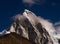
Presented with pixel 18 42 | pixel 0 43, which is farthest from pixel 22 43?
pixel 0 43

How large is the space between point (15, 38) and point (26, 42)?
400 mm

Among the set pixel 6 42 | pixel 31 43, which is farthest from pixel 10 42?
pixel 31 43

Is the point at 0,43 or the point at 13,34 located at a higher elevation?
the point at 13,34

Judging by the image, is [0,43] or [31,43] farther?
[31,43]

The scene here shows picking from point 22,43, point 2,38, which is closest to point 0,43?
point 2,38

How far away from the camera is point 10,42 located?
735 centimetres

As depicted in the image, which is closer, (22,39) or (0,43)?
(0,43)

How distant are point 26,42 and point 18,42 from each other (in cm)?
33

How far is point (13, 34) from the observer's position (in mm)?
7539

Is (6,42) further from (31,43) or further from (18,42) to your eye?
(31,43)

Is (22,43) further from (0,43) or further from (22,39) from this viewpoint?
(0,43)

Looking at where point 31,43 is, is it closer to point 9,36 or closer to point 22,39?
point 22,39

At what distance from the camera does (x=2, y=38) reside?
7277 mm

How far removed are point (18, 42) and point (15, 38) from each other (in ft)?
0.46
